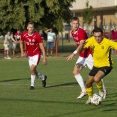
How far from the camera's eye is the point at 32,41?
52.3ft

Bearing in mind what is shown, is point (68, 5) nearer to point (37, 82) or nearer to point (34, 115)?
point (37, 82)

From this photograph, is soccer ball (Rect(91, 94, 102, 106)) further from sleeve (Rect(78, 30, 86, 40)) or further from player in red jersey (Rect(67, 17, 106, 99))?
sleeve (Rect(78, 30, 86, 40))

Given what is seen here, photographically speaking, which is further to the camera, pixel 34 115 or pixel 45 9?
pixel 45 9

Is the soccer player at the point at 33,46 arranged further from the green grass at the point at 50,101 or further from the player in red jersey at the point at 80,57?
the player in red jersey at the point at 80,57

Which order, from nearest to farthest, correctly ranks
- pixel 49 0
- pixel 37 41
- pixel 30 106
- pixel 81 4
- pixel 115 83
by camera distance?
1. pixel 30 106
2. pixel 37 41
3. pixel 115 83
4. pixel 49 0
5. pixel 81 4

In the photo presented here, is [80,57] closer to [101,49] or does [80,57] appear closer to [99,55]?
[99,55]

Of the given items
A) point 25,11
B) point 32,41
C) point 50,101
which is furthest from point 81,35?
point 25,11

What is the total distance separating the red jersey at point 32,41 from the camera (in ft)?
52.0

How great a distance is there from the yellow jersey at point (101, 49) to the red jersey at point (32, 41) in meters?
3.92

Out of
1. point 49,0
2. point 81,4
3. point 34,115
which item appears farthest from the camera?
point 81,4

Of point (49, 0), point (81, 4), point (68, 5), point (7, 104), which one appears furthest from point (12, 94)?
point (81, 4)

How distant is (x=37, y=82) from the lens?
730 inches

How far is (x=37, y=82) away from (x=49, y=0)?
21017mm

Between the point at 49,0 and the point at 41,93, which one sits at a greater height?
the point at 49,0
